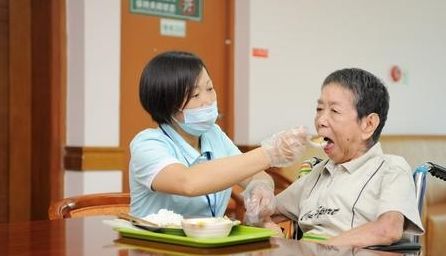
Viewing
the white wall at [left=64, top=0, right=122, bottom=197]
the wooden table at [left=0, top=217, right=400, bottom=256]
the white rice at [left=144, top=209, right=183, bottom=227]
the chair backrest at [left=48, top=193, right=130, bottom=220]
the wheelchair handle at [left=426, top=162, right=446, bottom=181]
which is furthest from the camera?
the white wall at [left=64, top=0, right=122, bottom=197]

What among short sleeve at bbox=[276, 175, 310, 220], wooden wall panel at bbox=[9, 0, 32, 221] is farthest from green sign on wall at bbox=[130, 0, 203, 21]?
short sleeve at bbox=[276, 175, 310, 220]

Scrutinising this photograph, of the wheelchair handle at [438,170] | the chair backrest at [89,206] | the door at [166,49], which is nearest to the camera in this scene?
the wheelchair handle at [438,170]

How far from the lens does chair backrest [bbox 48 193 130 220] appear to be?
2.09 metres

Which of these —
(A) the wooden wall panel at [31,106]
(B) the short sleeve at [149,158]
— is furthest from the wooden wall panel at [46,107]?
(B) the short sleeve at [149,158]

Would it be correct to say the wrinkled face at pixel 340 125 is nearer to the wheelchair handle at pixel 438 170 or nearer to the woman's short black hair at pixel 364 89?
the woman's short black hair at pixel 364 89

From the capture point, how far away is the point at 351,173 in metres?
1.86

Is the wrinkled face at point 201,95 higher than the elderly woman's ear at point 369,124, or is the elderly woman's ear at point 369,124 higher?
the wrinkled face at point 201,95

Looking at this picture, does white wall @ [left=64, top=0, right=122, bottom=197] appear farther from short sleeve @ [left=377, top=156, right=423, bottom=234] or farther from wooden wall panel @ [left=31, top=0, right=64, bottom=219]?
short sleeve @ [left=377, top=156, right=423, bottom=234]

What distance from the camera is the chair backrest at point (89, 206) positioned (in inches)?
82.3

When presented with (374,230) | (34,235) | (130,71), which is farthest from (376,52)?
(34,235)

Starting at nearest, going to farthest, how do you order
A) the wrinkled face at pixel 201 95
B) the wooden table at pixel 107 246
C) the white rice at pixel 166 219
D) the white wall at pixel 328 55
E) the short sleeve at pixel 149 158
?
the wooden table at pixel 107 246 < the white rice at pixel 166 219 < the short sleeve at pixel 149 158 < the wrinkled face at pixel 201 95 < the white wall at pixel 328 55

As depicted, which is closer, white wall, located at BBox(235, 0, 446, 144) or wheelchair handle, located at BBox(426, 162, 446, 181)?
wheelchair handle, located at BBox(426, 162, 446, 181)

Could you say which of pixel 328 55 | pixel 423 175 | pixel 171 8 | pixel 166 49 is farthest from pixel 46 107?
pixel 423 175

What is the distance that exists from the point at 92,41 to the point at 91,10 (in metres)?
0.17
